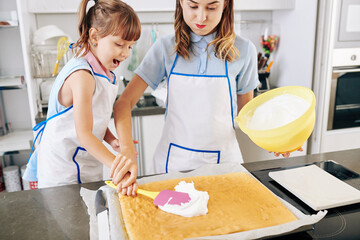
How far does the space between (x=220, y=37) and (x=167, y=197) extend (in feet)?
2.22

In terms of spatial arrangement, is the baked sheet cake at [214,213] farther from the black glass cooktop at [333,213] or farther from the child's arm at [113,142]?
the child's arm at [113,142]

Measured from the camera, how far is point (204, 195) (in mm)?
923

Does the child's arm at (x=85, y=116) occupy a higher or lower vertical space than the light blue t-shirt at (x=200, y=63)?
lower

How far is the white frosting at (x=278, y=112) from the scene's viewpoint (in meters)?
1.06

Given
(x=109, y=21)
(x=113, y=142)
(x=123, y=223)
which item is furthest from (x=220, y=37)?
(x=123, y=223)

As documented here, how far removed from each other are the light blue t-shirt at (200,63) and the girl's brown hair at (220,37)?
0.02 m

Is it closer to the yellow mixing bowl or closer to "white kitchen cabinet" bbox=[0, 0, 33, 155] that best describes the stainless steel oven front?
the yellow mixing bowl

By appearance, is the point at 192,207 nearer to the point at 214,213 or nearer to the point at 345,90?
the point at 214,213

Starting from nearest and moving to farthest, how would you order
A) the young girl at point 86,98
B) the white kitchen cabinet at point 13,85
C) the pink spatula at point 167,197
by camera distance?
the pink spatula at point 167,197
the young girl at point 86,98
the white kitchen cabinet at point 13,85

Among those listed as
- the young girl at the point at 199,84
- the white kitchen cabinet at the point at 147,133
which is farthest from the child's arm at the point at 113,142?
the white kitchen cabinet at the point at 147,133

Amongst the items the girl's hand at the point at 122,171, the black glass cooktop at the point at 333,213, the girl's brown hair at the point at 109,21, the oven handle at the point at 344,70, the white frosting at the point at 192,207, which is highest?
the girl's brown hair at the point at 109,21

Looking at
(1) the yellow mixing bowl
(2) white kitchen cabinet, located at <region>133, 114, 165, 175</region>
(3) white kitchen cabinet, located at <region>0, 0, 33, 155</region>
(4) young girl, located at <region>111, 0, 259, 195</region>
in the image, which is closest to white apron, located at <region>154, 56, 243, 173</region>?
(4) young girl, located at <region>111, 0, 259, 195</region>

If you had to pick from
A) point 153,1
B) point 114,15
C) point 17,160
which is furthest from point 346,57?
point 17,160

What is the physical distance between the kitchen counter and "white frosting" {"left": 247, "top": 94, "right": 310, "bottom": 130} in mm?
314
